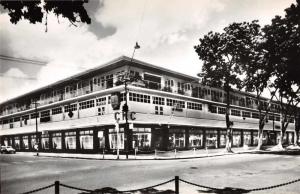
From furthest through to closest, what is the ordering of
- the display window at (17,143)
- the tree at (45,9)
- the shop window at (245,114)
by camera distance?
the display window at (17,143) → the shop window at (245,114) → the tree at (45,9)

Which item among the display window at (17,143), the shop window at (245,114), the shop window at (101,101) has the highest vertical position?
the shop window at (101,101)

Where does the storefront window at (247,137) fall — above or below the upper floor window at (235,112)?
below

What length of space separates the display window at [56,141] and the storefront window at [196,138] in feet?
60.2

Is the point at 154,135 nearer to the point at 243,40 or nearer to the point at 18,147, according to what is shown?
the point at 243,40

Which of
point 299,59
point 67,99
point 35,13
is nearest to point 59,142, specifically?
point 67,99

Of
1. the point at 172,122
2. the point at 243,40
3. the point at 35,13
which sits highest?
the point at 243,40

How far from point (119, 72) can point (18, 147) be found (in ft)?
111

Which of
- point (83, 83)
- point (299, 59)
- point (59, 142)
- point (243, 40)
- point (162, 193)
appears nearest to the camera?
point (162, 193)

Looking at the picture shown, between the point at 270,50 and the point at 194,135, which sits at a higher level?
the point at 270,50

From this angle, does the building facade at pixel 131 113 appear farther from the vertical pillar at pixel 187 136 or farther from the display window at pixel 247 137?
the display window at pixel 247 137

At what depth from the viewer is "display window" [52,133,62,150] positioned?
46906 millimetres

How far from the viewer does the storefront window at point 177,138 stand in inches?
1540

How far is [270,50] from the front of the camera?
87.7 feet

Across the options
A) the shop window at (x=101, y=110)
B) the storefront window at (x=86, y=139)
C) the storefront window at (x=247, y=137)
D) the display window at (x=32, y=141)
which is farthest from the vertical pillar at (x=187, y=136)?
the display window at (x=32, y=141)
